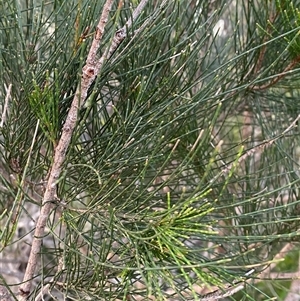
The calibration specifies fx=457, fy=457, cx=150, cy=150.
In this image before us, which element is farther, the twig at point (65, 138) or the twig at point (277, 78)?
the twig at point (277, 78)

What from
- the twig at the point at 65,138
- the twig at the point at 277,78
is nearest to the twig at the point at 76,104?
the twig at the point at 65,138

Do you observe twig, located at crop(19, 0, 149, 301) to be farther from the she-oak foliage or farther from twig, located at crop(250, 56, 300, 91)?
twig, located at crop(250, 56, 300, 91)

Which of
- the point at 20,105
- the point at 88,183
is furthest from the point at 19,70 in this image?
the point at 88,183

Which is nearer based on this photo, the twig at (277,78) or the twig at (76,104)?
the twig at (76,104)

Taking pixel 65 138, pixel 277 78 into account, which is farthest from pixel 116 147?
pixel 277 78

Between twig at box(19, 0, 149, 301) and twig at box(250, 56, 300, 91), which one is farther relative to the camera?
twig at box(250, 56, 300, 91)

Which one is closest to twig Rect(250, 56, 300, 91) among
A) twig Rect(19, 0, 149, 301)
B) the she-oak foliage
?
the she-oak foliage

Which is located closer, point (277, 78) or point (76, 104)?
point (76, 104)

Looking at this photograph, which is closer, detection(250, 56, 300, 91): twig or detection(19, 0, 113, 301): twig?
detection(19, 0, 113, 301): twig

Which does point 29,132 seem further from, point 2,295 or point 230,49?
point 230,49

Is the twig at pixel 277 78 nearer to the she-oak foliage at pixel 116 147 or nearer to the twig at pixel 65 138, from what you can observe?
the she-oak foliage at pixel 116 147

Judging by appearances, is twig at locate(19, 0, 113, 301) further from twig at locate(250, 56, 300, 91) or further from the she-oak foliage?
twig at locate(250, 56, 300, 91)

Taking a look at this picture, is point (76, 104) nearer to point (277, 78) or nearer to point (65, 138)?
point (65, 138)
